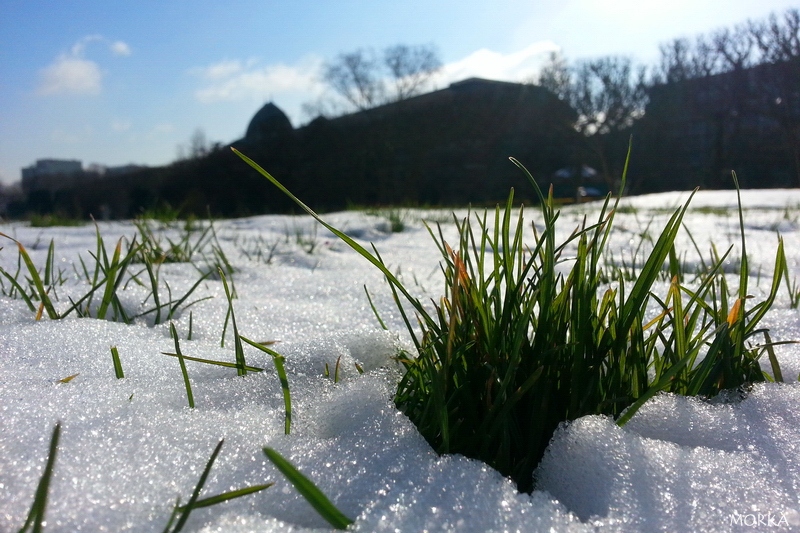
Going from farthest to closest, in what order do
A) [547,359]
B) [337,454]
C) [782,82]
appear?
1. [782,82]
2. [547,359]
3. [337,454]

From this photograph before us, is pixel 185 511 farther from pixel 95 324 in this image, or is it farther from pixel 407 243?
pixel 407 243

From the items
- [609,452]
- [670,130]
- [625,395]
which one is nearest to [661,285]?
[625,395]

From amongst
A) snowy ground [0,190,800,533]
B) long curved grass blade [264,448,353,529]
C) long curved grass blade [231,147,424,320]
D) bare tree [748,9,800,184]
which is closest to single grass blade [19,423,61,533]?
snowy ground [0,190,800,533]

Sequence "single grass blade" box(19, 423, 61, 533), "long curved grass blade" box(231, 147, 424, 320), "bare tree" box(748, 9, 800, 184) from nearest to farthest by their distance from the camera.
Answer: "single grass blade" box(19, 423, 61, 533) → "long curved grass blade" box(231, 147, 424, 320) → "bare tree" box(748, 9, 800, 184)

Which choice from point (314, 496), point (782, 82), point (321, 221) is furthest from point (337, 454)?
point (782, 82)

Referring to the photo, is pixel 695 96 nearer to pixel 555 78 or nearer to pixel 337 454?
pixel 555 78

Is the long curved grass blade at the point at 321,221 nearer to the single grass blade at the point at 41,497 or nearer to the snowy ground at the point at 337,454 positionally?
the snowy ground at the point at 337,454

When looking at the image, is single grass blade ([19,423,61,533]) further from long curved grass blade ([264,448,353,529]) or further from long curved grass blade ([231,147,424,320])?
long curved grass blade ([231,147,424,320])

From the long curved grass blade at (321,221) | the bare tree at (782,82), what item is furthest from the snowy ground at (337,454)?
the bare tree at (782,82)
